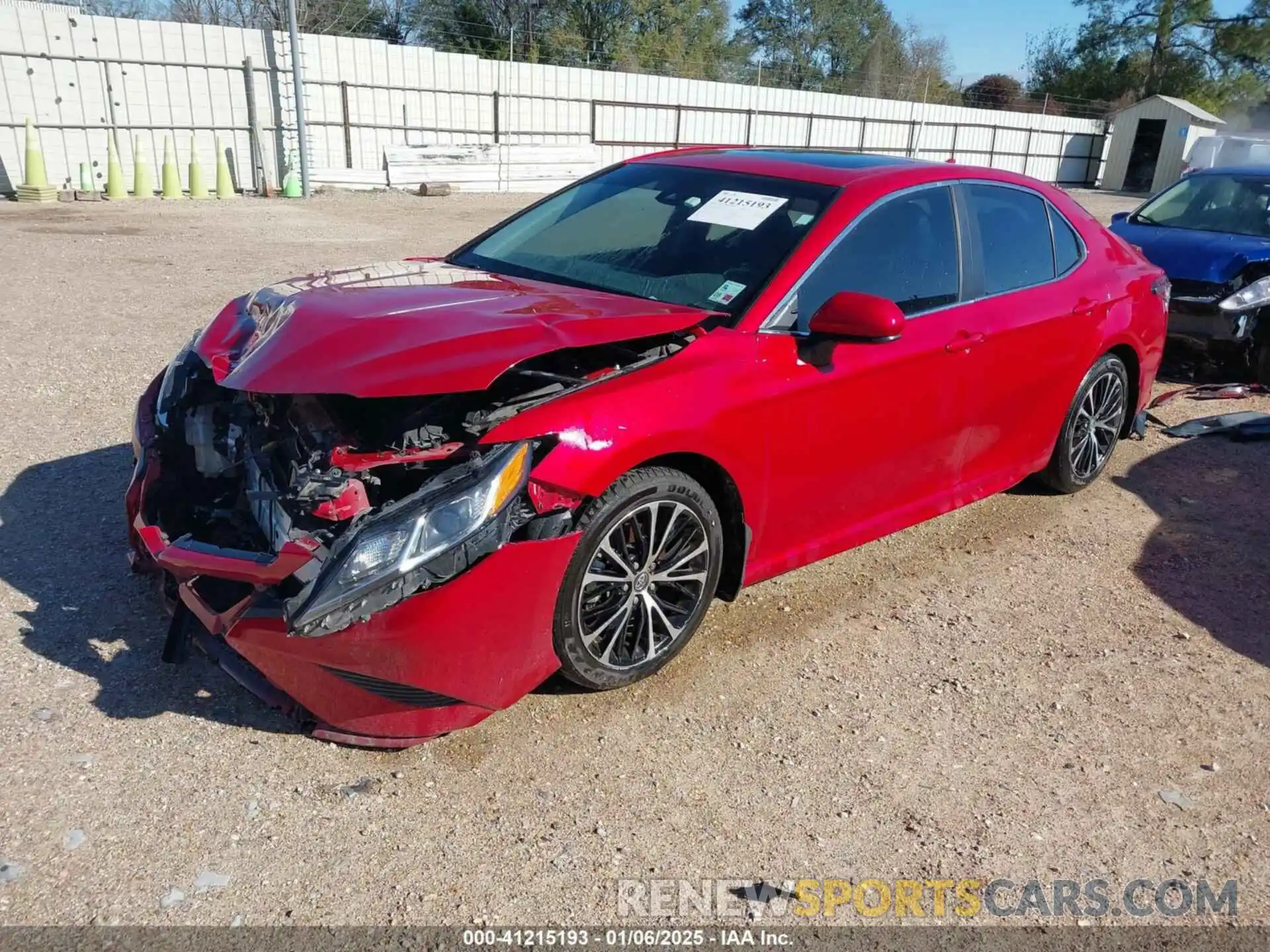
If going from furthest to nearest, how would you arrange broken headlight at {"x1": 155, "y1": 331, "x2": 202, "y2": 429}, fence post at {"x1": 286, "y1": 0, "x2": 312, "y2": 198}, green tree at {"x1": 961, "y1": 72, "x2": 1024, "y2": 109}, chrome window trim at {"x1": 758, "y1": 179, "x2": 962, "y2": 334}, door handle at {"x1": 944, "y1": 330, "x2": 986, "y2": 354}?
green tree at {"x1": 961, "y1": 72, "x2": 1024, "y2": 109}
fence post at {"x1": 286, "y1": 0, "x2": 312, "y2": 198}
door handle at {"x1": 944, "y1": 330, "x2": 986, "y2": 354}
broken headlight at {"x1": 155, "y1": 331, "x2": 202, "y2": 429}
chrome window trim at {"x1": 758, "y1": 179, "x2": 962, "y2": 334}

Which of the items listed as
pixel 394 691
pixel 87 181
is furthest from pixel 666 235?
pixel 87 181

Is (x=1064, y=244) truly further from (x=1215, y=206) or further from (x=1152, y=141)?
(x=1152, y=141)

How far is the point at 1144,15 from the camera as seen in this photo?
163 ft

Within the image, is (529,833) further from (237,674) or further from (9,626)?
(9,626)

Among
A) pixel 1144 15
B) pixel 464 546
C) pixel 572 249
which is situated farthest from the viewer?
pixel 1144 15

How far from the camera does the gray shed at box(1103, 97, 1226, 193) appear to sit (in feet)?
105

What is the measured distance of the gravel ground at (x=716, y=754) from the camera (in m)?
2.54

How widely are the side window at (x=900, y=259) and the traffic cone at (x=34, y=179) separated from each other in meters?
16.0

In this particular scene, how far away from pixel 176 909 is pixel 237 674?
76 cm

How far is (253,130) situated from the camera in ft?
61.0

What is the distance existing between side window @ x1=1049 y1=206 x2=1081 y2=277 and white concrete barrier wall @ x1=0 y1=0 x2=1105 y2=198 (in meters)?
17.1

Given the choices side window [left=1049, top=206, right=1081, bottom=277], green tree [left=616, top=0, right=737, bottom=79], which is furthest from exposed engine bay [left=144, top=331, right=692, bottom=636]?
green tree [left=616, top=0, right=737, bottom=79]

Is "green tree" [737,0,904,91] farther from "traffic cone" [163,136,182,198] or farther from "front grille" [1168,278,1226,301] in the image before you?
"front grille" [1168,278,1226,301]

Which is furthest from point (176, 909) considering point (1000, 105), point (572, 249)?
point (1000, 105)
